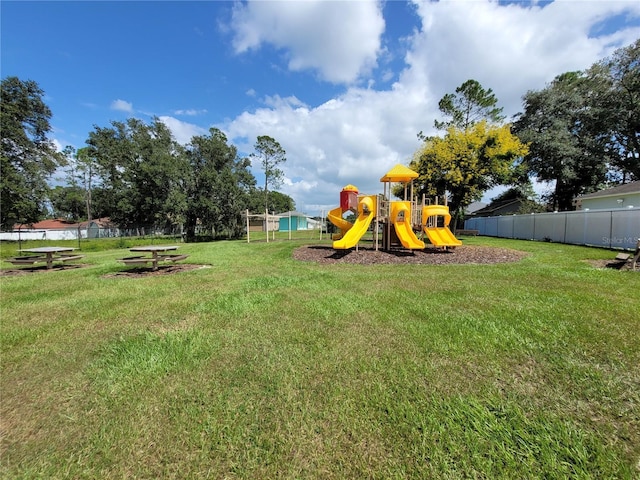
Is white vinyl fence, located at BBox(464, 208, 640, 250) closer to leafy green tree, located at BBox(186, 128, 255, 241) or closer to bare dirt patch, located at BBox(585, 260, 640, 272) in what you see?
bare dirt patch, located at BBox(585, 260, 640, 272)

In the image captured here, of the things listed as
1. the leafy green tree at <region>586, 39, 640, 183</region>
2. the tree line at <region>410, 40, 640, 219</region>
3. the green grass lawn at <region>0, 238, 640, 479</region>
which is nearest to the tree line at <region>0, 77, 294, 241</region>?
the tree line at <region>410, 40, 640, 219</region>

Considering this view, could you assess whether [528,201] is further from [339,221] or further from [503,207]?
[339,221]

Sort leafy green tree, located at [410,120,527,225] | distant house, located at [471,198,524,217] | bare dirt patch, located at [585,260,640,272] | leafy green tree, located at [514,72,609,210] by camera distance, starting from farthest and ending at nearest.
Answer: distant house, located at [471,198,524,217]
leafy green tree, located at [514,72,609,210]
leafy green tree, located at [410,120,527,225]
bare dirt patch, located at [585,260,640,272]

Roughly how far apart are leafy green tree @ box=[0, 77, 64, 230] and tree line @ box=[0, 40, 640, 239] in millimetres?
83

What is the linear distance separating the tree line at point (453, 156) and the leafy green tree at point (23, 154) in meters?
0.08

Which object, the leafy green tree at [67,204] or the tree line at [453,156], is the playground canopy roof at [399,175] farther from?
the leafy green tree at [67,204]

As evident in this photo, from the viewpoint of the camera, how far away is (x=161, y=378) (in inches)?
94.7

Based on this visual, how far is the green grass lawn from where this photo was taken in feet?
5.26

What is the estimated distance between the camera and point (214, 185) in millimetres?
27594

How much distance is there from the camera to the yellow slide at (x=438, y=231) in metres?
10.4

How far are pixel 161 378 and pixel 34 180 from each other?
117 feet

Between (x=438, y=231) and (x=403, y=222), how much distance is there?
1623 millimetres

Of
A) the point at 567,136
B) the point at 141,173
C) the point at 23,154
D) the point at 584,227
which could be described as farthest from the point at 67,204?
the point at 567,136

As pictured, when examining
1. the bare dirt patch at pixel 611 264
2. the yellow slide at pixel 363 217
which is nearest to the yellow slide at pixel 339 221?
the yellow slide at pixel 363 217
